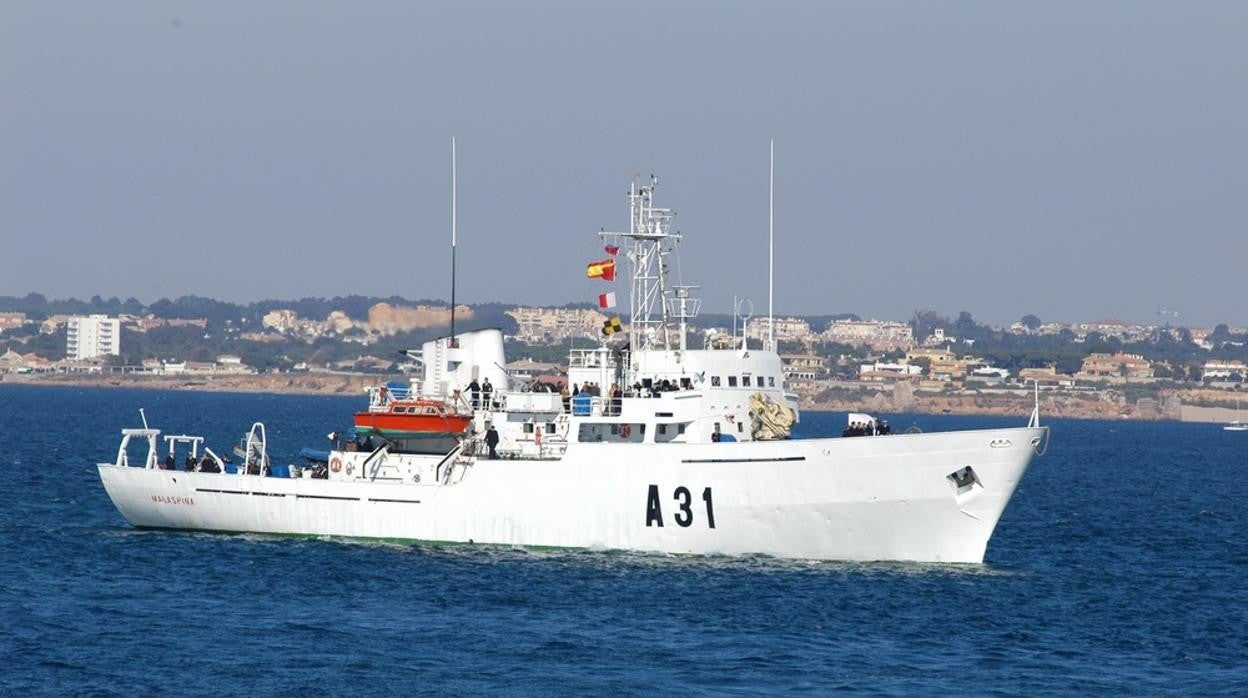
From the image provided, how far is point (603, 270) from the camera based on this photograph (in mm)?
47562

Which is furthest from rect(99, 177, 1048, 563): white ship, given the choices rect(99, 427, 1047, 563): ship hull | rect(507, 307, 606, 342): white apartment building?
rect(507, 307, 606, 342): white apartment building

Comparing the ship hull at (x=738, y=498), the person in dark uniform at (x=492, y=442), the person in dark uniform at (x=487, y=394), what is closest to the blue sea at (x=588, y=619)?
the ship hull at (x=738, y=498)

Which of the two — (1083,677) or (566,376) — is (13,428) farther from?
(1083,677)

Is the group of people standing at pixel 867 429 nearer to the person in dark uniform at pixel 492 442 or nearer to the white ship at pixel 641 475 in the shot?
the white ship at pixel 641 475

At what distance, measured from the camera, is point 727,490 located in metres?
42.4

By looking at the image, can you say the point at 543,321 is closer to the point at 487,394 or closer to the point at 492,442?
the point at 487,394

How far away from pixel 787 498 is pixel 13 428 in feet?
252

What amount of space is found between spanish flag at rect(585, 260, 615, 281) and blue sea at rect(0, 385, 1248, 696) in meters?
7.57

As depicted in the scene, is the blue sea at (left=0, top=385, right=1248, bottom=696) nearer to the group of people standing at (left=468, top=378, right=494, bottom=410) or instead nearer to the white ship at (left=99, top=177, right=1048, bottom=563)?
the white ship at (left=99, top=177, right=1048, bottom=563)

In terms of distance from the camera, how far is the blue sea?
30875mm

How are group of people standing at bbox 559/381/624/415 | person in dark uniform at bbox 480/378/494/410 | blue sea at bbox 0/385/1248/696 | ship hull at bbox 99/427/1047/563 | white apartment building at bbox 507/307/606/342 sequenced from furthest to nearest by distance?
1. white apartment building at bbox 507/307/606/342
2. person in dark uniform at bbox 480/378/494/410
3. group of people standing at bbox 559/381/624/415
4. ship hull at bbox 99/427/1047/563
5. blue sea at bbox 0/385/1248/696

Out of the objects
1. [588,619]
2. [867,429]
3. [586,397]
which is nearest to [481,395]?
[586,397]

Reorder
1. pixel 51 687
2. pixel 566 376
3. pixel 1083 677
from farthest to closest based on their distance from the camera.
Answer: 1. pixel 566 376
2. pixel 1083 677
3. pixel 51 687

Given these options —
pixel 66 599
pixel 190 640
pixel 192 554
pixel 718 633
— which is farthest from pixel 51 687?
pixel 192 554
